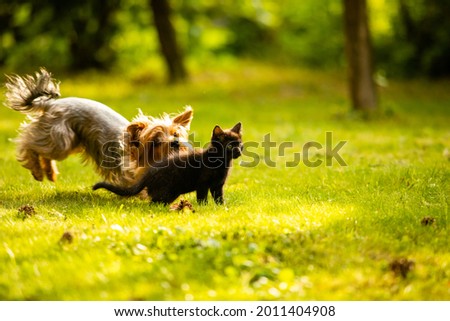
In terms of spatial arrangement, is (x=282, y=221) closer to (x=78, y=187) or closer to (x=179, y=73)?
(x=78, y=187)

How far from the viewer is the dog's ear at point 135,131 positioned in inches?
283

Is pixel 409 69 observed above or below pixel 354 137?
above

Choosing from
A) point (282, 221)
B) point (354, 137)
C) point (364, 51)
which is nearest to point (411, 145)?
point (354, 137)

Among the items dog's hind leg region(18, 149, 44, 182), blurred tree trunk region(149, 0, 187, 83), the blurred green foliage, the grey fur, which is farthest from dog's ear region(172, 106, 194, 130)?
the blurred green foliage

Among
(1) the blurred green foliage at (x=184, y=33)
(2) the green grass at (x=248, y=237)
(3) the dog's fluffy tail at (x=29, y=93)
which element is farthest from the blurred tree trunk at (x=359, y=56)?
(3) the dog's fluffy tail at (x=29, y=93)

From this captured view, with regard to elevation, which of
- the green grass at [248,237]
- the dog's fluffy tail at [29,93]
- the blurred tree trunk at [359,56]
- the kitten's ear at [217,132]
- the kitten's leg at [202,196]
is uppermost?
the blurred tree trunk at [359,56]

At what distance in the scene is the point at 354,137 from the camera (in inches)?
511

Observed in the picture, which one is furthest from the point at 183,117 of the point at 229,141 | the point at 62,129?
the point at 62,129

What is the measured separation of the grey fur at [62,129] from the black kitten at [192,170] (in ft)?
2.50

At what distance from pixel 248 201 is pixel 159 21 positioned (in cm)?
1574

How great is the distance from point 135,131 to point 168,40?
15.1 metres

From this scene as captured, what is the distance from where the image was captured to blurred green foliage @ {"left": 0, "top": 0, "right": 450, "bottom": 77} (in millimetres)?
23031

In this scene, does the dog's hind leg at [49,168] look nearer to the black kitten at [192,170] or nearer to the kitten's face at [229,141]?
the black kitten at [192,170]

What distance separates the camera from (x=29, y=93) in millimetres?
7871
